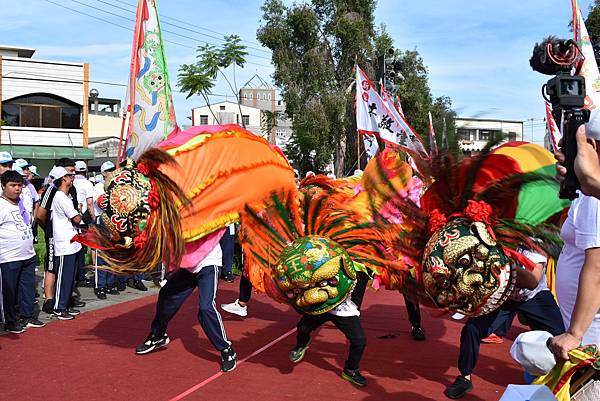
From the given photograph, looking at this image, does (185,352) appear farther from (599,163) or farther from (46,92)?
(46,92)

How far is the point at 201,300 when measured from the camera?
18.2ft

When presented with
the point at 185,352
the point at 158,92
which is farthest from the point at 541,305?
the point at 158,92

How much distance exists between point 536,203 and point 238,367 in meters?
3.36

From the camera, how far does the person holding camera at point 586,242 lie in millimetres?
2340

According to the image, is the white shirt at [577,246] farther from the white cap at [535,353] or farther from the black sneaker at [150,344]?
the black sneaker at [150,344]

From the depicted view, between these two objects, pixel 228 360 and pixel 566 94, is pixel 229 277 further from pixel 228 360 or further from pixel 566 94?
pixel 566 94

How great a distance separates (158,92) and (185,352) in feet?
10.1

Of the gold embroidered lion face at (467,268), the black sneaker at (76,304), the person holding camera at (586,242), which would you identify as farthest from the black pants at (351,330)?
the black sneaker at (76,304)

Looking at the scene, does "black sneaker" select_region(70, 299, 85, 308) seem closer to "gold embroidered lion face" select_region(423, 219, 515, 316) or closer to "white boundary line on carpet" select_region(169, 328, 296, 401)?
"white boundary line on carpet" select_region(169, 328, 296, 401)

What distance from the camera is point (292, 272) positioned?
14.0 feet

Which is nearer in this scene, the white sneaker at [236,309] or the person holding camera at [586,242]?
the person holding camera at [586,242]

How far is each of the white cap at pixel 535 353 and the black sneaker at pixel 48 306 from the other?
633 cm

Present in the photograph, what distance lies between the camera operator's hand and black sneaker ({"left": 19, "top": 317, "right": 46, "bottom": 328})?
20.5 feet

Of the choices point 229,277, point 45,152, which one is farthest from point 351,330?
point 45,152
